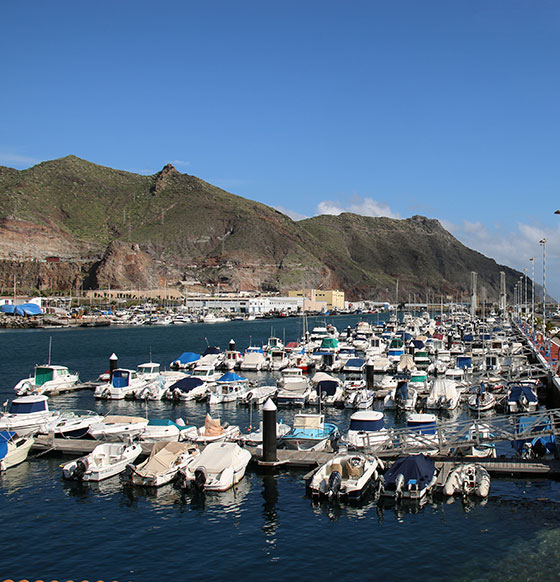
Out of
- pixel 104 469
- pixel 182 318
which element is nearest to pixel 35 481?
pixel 104 469

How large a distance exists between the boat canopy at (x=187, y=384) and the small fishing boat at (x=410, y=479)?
2718 cm

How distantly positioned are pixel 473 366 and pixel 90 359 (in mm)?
48386

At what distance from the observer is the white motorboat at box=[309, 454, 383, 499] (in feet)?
84.6

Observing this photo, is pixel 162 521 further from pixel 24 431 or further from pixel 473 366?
pixel 473 366

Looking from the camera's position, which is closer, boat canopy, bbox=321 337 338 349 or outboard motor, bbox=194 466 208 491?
outboard motor, bbox=194 466 208 491

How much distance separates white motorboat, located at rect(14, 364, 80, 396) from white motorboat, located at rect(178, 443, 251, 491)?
29.7 m

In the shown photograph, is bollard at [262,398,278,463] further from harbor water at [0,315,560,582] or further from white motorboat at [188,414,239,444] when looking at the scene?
white motorboat at [188,414,239,444]

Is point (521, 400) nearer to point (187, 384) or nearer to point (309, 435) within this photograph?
point (309, 435)

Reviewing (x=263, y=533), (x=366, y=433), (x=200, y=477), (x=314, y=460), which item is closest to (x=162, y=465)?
(x=200, y=477)

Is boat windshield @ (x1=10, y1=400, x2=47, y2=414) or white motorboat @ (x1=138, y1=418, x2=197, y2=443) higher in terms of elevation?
boat windshield @ (x1=10, y1=400, x2=47, y2=414)

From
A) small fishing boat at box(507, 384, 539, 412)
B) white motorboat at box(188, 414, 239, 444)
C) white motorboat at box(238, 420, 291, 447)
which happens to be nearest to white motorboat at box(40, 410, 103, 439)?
white motorboat at box(188, 414, 239, 444)

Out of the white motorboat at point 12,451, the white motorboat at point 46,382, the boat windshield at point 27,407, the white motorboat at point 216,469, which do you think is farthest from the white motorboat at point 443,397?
the white motorboat at point 46,382

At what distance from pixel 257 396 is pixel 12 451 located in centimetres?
2137

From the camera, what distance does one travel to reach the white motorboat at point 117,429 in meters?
34.9
